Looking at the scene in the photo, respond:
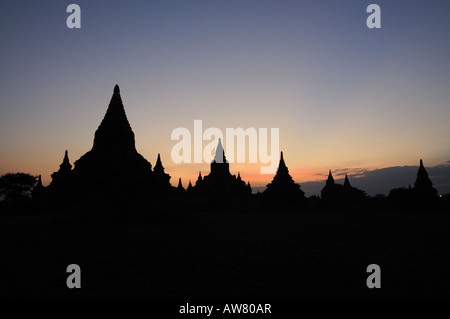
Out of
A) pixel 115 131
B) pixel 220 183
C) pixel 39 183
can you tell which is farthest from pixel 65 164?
pixel 220 183

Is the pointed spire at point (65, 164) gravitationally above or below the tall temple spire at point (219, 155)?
below

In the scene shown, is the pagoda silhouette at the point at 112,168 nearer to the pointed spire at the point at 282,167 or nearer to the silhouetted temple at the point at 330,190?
the pointed spire at the point at 282,167

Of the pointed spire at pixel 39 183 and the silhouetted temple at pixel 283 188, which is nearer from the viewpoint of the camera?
the silhouetted temple at pixel 283 188

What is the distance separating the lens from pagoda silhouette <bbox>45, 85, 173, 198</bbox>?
20.0 metres

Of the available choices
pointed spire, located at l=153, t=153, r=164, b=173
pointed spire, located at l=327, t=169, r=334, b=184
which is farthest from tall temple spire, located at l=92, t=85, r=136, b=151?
pointed spire, located at l=327, t=169, r=334, b=184

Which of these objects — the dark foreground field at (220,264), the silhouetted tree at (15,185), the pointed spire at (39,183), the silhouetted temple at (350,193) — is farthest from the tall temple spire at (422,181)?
the silhouetted tree at (15,185)

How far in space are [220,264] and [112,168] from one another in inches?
601

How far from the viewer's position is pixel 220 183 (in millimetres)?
46031

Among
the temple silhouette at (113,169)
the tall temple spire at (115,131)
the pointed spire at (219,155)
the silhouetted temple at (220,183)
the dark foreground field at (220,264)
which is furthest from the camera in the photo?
the pointed spire at (219,155)

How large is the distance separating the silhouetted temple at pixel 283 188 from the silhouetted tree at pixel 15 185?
4056cm

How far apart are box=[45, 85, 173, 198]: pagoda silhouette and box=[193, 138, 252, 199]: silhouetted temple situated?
924 inches

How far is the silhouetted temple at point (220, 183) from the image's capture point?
149 feet

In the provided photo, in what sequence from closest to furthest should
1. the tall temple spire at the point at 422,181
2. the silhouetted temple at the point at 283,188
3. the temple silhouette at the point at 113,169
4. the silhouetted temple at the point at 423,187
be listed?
1. the temple silhouette at the point at 113,169
2. the silhouetted temple at the point at 283,188
3. the silhouetted temple at the point at 423,187
4. the tall temple spire at the point at 422,181
